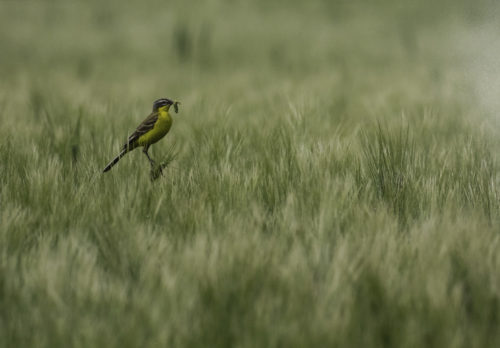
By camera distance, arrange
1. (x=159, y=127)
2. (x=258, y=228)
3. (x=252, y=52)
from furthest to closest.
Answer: (x=252, y=52), (x=159, y=127), (x=258, y=228)

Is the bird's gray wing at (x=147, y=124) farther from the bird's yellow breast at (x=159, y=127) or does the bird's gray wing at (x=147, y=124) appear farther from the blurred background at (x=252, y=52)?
the blurred background at (x=252, y=52)

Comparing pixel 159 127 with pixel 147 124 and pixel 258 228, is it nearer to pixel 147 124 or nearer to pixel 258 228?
pixel 147 124

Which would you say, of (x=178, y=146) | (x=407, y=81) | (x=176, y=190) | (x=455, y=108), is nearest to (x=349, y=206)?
(x=176, y=190)

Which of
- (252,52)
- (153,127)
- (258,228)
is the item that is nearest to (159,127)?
(153,127)

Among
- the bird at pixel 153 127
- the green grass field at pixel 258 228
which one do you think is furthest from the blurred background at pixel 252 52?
the bird at pixel 153 127

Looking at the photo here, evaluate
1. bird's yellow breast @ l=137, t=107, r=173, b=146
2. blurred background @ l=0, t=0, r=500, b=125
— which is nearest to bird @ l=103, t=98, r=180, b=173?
bird's yellow breast @ l=137, t=107, r=173, b=146

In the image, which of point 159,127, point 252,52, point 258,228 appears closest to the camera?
point 258,228

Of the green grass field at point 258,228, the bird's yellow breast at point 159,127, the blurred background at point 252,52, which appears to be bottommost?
the green grass field at point 258,228

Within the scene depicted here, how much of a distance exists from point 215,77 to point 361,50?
6.83ft

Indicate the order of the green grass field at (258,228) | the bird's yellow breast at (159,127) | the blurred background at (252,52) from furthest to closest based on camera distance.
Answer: the blurred background at (252,52)
the bird's yellow breast at (159,127)
the green grass field at (258,228)

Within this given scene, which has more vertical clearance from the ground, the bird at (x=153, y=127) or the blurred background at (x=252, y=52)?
the blurred background at (x=252, y=52)

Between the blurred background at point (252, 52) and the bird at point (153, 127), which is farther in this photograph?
the blurred background at point (252, 52)

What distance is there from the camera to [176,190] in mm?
1731

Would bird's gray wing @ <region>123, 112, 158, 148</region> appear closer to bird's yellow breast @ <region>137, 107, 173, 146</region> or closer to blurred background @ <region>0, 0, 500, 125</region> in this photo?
bird's yellow breast @ <region>137, 107, 173, 146</region>
